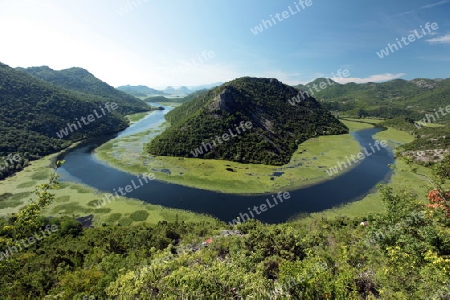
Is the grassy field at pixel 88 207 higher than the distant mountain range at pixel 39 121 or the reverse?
the reverse

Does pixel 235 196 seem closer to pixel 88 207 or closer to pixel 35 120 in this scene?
pixel 88 207

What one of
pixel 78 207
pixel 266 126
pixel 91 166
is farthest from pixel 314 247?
pixel 266 126

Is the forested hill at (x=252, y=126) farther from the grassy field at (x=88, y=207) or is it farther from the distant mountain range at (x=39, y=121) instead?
the distant mountain range at (x=39, y=121)

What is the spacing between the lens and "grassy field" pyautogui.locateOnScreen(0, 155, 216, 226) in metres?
50.2

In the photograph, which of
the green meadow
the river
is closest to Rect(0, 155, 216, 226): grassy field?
the green meadow

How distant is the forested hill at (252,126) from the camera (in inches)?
3521

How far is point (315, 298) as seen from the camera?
18.0 m

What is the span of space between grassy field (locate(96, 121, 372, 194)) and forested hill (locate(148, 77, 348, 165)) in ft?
17.2

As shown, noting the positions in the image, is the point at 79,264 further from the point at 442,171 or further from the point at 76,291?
the point at 442,171

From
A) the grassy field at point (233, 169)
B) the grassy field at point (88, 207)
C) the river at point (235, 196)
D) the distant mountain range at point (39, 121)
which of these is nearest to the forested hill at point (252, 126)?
the grassy field at point (233, 169)

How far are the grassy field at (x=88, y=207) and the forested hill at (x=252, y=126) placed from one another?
35576mm

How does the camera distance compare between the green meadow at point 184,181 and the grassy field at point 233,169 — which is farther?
the grassy field at point 233,169

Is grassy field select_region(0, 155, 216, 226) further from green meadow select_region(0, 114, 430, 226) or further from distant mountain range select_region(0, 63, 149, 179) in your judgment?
distant mountain range select_region(0, 63, 149, 179)

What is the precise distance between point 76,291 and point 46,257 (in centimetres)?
1448
